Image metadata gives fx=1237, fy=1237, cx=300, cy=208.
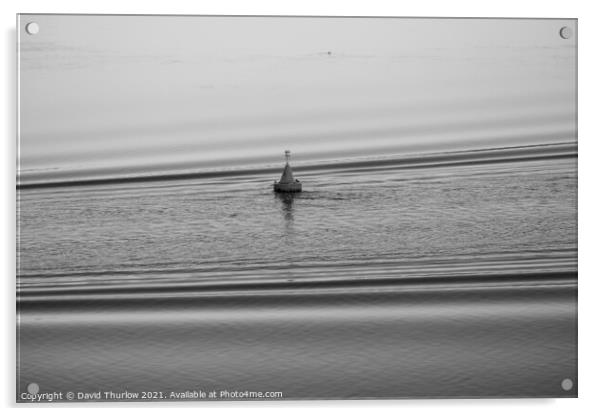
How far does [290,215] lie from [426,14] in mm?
1033

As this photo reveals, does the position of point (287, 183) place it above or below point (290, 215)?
above

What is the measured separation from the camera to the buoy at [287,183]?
17.5 feet

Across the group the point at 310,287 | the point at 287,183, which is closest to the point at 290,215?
the point at 287,183

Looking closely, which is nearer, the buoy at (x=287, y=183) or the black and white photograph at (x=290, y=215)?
the black and white photograph at (x=290, y=215)

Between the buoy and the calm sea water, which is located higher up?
the buoy

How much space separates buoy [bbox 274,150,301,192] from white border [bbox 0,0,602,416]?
679 millimetres

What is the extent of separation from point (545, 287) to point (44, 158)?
2.19 m

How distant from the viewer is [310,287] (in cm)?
525

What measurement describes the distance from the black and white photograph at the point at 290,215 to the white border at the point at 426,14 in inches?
1.6

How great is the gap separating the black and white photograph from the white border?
0.14 ft

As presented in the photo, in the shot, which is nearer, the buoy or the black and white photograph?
the black and white photograph

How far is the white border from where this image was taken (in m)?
5.13

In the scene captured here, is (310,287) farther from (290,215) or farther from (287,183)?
(287,183)
